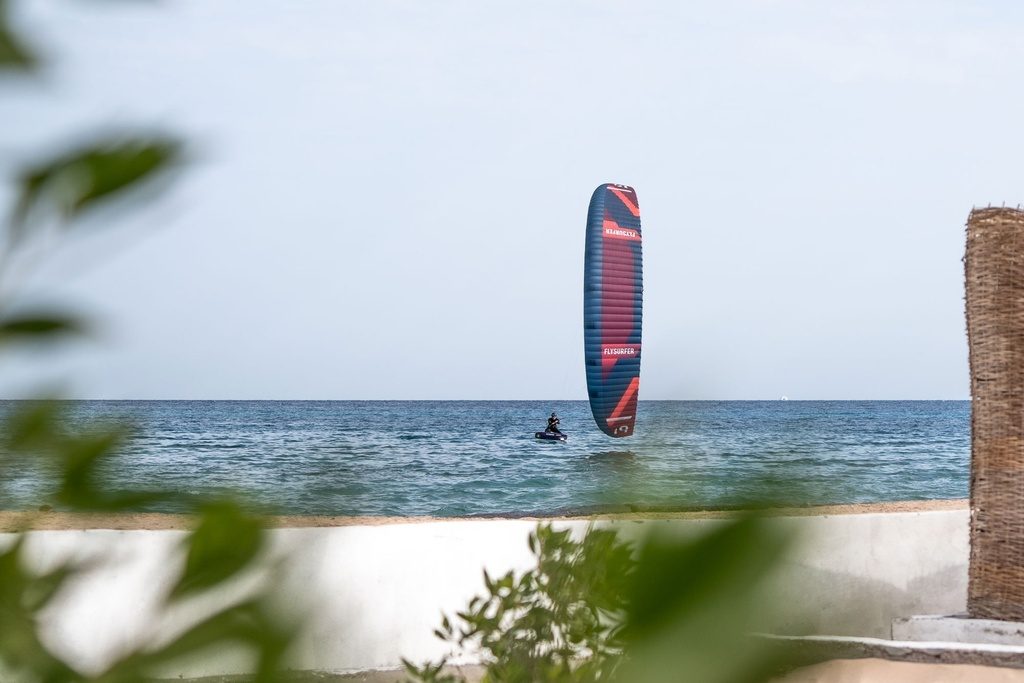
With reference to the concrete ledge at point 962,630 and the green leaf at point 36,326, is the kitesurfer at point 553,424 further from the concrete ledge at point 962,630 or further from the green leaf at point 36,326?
the green leaf at point 36,326

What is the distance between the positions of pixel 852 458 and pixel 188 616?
0.31ft

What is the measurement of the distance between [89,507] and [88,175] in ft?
0.19

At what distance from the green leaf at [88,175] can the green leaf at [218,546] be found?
58 millimetres

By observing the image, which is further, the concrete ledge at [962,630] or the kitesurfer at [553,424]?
the kitesurfer at [553,424]

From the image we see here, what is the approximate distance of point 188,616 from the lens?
0.14 m

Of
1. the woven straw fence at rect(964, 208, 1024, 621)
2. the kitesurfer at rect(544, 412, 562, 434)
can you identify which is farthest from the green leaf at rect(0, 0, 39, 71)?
the kitesurfer at rect(544, 412, 562, 434)

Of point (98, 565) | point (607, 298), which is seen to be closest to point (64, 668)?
point (98, 565)

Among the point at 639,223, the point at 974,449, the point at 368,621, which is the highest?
the point at 639,223

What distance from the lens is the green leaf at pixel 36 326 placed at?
17cm

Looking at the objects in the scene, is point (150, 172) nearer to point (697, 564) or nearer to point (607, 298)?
point (697, 564)

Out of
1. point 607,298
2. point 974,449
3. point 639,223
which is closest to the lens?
point 974,449

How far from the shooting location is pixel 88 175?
0.54 feet

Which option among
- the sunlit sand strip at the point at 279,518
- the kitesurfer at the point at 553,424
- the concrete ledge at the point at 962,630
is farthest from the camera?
the kitesurfer at the point at 553,424

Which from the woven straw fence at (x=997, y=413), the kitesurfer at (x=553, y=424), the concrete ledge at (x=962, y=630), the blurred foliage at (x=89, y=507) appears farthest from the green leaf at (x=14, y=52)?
the kitesurfer at (x=553, y=424)
